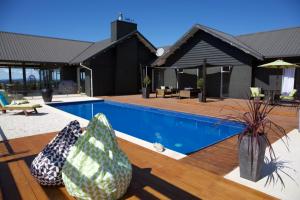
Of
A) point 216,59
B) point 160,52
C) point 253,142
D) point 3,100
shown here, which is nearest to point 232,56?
point 216,59

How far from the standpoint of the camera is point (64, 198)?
2.64 metres

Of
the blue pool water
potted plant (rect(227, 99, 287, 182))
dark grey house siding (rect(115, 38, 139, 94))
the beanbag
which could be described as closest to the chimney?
dark grey house siding (rect(115, 38, 139, 94))

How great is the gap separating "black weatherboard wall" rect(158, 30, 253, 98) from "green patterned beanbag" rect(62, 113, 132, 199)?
11529mm

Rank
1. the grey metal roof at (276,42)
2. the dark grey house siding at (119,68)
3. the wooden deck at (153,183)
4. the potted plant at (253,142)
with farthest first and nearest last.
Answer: the dark grey house siding at (119,68) < the grey metal roof at (276,42) < the potted plant at (253,142) < the wooden deck at (153,183)

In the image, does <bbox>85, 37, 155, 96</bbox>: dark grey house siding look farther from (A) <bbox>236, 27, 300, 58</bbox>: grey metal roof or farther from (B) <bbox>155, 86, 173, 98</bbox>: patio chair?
(A) <bbox>236, 27, 300, 58</bbox>: grey metal roof

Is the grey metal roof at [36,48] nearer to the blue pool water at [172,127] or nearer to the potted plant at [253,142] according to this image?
the blue pool water at [172,127]

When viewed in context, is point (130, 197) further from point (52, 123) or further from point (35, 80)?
point (35, 80)

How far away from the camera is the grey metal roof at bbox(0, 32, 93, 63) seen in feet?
53.7

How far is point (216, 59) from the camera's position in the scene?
14.4 m

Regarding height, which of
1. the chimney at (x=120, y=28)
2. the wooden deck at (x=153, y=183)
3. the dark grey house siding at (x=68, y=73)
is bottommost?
the wooden deck at (x=153, y=183)

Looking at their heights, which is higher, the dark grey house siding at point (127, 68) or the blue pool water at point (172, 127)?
the dark grey house siding at point (127, 68)

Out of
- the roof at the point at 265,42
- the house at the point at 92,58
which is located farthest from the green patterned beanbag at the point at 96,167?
the house at the point at 92,58

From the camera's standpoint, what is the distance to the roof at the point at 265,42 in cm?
1213

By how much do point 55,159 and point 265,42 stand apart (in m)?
15.3
